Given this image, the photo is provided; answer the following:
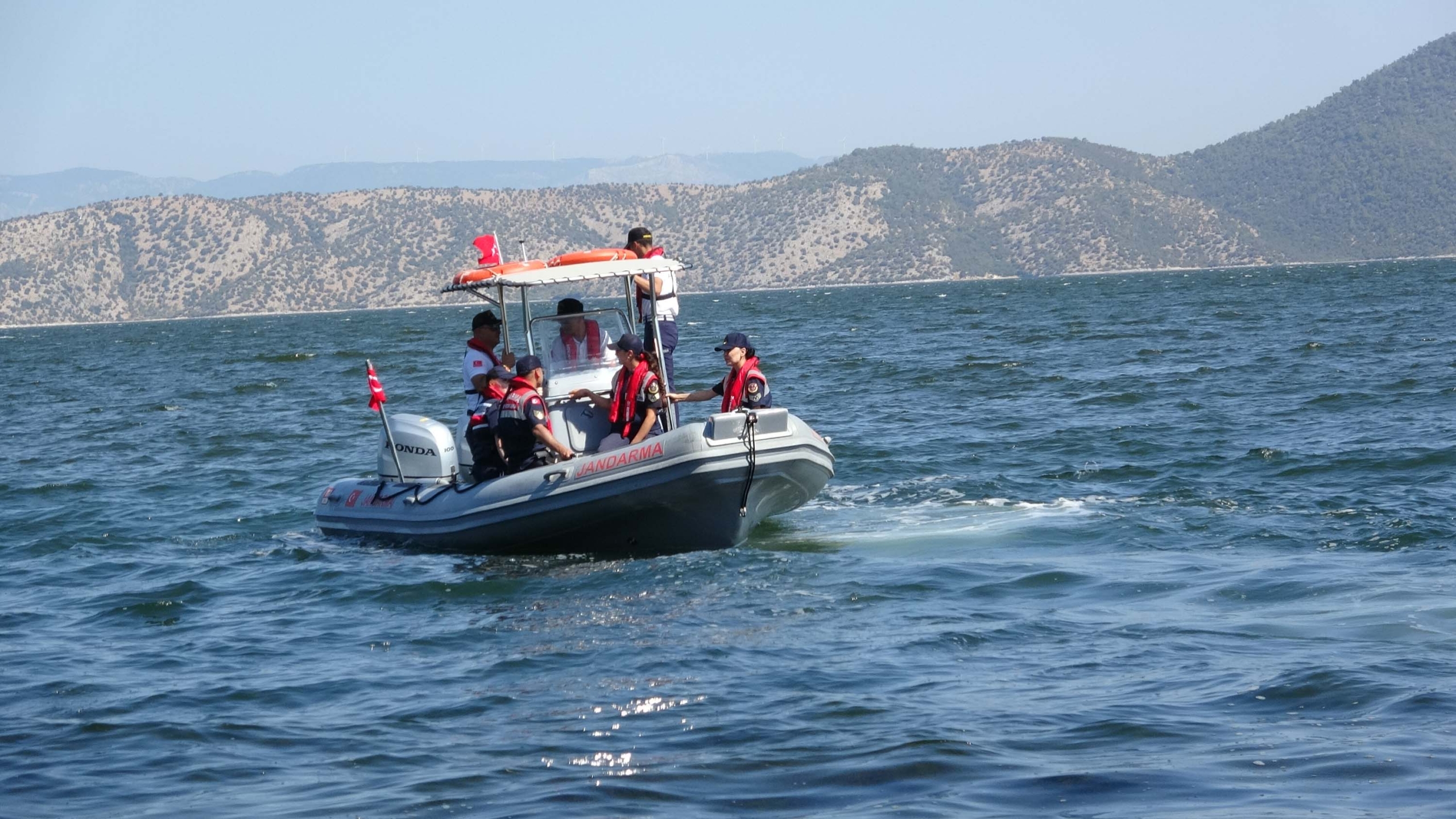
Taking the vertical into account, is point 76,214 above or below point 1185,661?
above

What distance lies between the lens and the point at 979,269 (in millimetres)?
183875

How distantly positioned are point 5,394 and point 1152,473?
3201cm

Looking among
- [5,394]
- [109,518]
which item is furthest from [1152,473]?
[5,394]

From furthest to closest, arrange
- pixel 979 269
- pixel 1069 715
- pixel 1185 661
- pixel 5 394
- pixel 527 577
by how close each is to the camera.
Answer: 1. pixel 979 269
2. pixel 5 394
3. pixel 527 577
4. pixel 1185 661
5. pixel 1069 715

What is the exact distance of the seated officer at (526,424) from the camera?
39.4ft

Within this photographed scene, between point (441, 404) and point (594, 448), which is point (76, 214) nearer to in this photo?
point (441, 404)

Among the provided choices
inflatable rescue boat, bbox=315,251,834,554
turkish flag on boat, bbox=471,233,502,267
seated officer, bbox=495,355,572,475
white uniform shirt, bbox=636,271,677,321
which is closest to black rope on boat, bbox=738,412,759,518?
inflatable rescue boat, bbox=315,251,834,554

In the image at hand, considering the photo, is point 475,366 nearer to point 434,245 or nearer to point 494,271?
point 494,271

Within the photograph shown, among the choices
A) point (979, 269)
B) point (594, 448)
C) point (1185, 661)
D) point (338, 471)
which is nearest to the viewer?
point (1185, 661)

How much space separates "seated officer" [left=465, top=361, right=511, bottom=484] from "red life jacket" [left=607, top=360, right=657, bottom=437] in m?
0.88

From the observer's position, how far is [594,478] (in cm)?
1161

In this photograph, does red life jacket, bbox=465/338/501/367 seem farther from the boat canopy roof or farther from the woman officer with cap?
the woman officer with cap

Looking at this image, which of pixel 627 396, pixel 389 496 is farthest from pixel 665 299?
pixel 389 496

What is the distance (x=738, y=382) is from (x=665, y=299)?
1.12 metres
